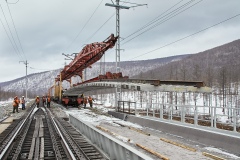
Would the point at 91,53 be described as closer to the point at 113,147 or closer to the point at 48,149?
the point at 48,149

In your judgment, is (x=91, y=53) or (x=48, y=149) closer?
(x=48, y=149)

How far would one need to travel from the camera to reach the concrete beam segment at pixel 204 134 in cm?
980

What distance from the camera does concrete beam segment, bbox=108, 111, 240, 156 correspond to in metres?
9.80

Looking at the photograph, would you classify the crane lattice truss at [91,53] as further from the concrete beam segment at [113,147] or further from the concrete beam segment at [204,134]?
the concrete beam segment at [113,147]

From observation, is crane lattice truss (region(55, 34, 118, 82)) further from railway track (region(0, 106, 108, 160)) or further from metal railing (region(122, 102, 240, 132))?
railway track (region(0, 106, 108, 160))

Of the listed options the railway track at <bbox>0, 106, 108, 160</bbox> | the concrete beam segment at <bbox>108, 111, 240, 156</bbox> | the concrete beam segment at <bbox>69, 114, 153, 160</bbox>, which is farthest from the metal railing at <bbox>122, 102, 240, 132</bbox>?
the railway track at <bbox>0, 106, 108, 160</bbox>

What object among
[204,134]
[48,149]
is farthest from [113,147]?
[204,134]

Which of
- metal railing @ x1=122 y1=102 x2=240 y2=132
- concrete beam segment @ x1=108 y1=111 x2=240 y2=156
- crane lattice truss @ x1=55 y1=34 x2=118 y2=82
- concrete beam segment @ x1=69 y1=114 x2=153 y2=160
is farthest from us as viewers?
crane lattice truss @ x1=55 y1=34 x2=118 y2=82

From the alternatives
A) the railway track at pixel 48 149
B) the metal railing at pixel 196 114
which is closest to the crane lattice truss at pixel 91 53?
the metal railing at pixel 196 114

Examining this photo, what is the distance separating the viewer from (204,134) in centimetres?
1141

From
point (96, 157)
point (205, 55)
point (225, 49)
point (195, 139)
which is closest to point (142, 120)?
point (195, 139)

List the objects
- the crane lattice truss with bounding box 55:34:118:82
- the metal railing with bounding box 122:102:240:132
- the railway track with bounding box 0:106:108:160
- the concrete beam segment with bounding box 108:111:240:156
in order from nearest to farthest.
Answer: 1. the railway track with bounding box 0:106:108:160
2. the concrete beam segment with bounding box 108:111:240:156
3. the metal railing with bounding box 122:102:240:132
4. the crane lattice truss with bounding box 55:34:118:82

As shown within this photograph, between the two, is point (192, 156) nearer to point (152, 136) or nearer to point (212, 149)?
point (212, 149)

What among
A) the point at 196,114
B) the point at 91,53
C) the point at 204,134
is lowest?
the point at 204,134
